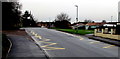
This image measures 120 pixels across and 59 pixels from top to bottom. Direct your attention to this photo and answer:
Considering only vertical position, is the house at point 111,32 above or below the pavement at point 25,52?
above

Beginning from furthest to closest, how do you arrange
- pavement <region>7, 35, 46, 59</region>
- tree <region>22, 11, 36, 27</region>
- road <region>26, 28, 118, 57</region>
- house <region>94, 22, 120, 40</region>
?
tree <region>22, 11, 36, 27</region>, house <region>94, 22, 120, 40</region>, road <region>26, 28, 118, 57</region>, pavement <region>7, 35, 46, 59</region>

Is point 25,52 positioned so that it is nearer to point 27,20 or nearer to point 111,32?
point 111,32

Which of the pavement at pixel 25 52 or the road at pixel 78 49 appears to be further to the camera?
the road at pixel 78 49

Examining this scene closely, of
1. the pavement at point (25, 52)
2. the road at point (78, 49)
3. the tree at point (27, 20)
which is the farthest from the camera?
the tree at point (27, 20)

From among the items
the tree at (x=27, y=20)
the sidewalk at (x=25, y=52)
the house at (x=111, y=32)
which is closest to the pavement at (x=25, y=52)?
the sidewalk at (x=25, y=52)

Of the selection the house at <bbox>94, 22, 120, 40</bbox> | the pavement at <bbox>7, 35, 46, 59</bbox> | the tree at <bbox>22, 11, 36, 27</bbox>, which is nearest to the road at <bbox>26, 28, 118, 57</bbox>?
the pavement at <bbox>7, 35, 46, 59</bbox>

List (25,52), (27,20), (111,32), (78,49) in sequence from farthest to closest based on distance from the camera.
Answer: (27,20) < (111,32) < (78,49) < (25,52)

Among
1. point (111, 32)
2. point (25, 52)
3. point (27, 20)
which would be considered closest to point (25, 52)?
point (25, 52)

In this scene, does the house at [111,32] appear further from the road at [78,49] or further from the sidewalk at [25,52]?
the sidewalk at [25,52]

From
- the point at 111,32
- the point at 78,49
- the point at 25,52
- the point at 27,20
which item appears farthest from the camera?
the point at 27,20

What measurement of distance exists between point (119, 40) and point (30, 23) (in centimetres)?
10372

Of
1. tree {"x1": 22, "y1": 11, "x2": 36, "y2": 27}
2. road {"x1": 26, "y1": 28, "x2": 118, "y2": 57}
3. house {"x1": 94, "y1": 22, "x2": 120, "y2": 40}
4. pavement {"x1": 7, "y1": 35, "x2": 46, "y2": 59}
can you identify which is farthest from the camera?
tree {"x1": 22, "y1": 11, "x2": 36, "y2": 27}

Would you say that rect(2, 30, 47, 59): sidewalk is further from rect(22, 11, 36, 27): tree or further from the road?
rect(22, 11, 36, 27): tree

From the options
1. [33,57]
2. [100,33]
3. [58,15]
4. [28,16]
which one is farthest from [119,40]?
[28,16]
